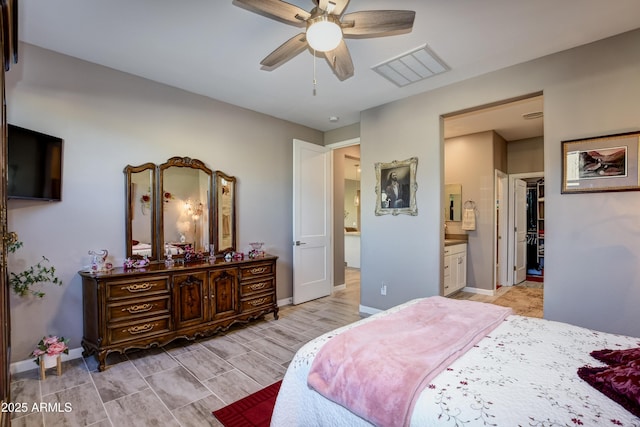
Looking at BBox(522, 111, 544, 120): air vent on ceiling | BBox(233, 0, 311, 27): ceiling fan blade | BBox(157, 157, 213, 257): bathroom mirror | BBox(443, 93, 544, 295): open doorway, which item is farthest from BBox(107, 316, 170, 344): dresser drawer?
BBox(522, 111, 544, 120): air vent on ceiling

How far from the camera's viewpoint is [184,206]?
3.45 meters

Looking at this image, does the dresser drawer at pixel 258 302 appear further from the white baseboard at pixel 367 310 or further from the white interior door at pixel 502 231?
the white interior door at pixel 502 231

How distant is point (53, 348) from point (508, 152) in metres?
6.86

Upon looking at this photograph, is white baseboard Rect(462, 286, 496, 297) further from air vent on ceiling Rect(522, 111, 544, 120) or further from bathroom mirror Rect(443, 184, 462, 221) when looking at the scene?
air vent on ceiling Rect(522, 111, 544, 120)

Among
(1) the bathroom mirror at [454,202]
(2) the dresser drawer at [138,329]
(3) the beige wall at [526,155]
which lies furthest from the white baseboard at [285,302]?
(3) the beige wall at [526,155]

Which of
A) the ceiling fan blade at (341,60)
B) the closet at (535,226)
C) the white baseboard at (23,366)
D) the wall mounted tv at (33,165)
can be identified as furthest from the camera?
the closet at (535,226)

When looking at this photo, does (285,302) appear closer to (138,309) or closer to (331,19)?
(138,309)

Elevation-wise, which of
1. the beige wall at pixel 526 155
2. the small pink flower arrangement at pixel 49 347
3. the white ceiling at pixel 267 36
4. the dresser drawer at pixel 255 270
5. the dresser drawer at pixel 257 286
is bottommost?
the small pink flower arrangement at pixel 49 347

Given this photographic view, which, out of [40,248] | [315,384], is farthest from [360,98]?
[40,248]

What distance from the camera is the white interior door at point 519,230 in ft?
18.4

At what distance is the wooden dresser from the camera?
253 centimetres

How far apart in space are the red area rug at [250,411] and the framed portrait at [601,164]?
2891mm

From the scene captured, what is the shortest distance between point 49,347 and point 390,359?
2722mm

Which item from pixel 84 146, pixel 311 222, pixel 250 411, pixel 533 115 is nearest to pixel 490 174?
pixel 533 115
